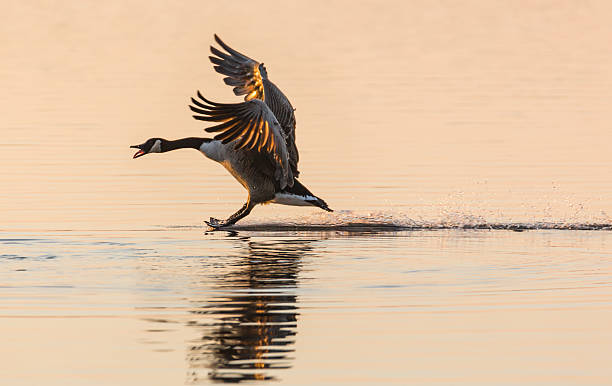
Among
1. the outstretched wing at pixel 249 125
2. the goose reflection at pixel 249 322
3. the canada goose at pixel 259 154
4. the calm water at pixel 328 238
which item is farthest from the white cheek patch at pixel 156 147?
the goose reflection at pixel 249 322

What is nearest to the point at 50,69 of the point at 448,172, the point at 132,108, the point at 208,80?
the point at 208,80

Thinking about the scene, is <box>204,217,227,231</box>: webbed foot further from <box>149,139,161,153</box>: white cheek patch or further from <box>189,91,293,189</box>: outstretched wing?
<box>149,139,161,153</box>: white cheek patch

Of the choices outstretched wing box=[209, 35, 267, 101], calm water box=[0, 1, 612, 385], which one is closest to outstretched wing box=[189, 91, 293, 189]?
calm water box=[0, 1, 612, 385]

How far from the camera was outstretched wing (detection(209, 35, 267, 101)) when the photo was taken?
833 inches

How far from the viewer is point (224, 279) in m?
14.9

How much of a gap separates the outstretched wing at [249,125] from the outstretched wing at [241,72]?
2.71 metres

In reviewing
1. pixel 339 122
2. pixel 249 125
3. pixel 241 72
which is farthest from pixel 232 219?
pixel 339 122

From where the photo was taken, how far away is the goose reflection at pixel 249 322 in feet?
36.3

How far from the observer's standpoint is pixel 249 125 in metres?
17.5

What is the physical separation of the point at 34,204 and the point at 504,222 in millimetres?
6888

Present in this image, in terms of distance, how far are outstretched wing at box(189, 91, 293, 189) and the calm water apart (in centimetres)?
125

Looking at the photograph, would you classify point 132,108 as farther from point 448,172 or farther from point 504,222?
point 504,222

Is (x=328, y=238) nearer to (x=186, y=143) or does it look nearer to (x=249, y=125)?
(x=249, y=125)

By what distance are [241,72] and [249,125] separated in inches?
163
